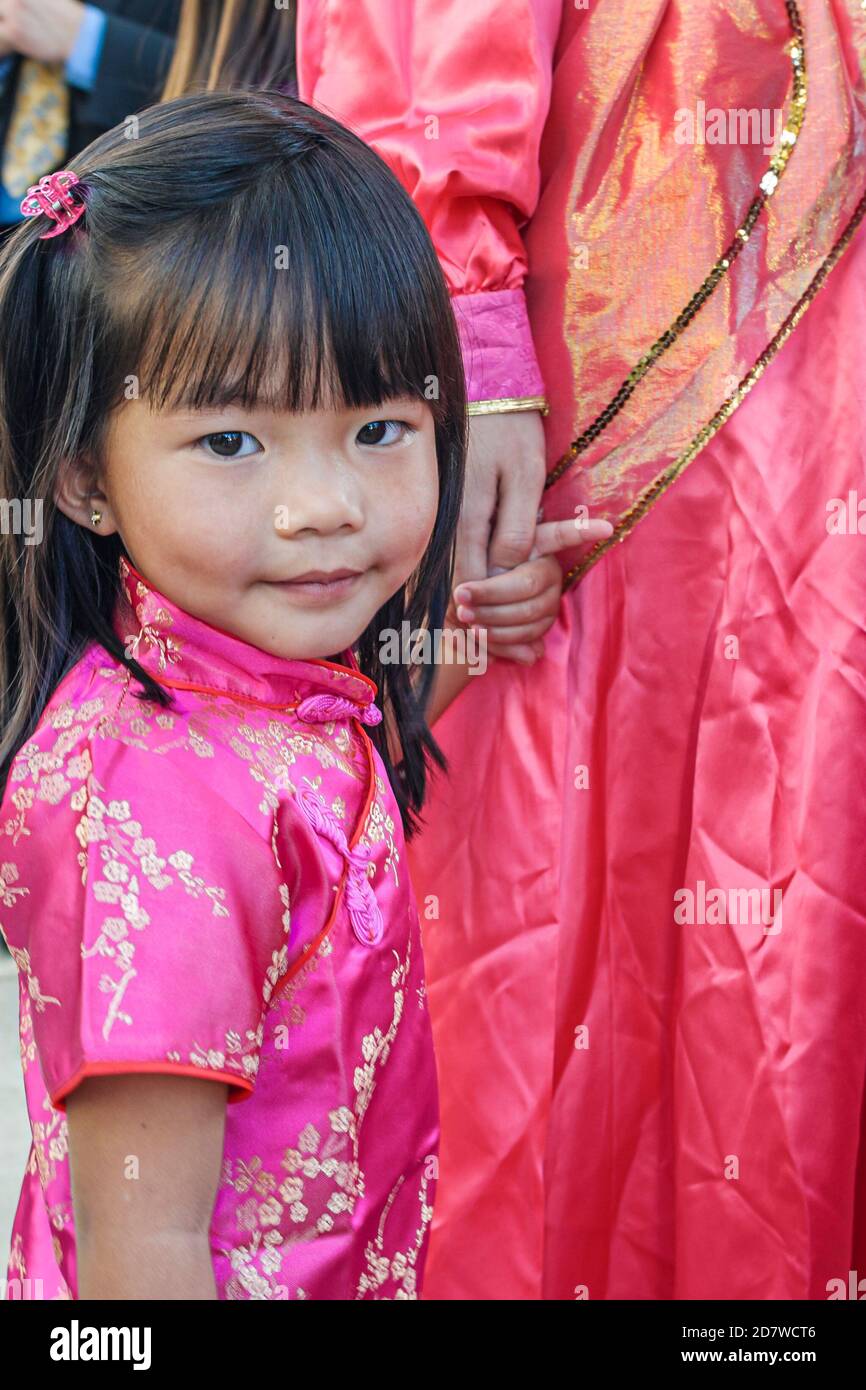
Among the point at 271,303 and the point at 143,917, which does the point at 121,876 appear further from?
the point at 271,303

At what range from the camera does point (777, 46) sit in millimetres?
1020

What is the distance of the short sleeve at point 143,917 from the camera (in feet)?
2.29

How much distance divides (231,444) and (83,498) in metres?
0.10

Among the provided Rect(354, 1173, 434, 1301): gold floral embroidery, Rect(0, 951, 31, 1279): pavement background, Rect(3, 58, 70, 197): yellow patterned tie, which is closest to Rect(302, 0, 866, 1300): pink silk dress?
Rect(354, 1173, 434, 1301): gold floral embroidery

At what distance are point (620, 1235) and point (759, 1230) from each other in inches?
4.8

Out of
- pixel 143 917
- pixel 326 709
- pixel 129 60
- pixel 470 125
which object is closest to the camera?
pixel 143 917

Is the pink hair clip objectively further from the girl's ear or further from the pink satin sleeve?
the pink satin sleeve

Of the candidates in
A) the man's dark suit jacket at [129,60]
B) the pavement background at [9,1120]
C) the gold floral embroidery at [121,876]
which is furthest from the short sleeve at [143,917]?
the man's dark suit jacket at [129,60]

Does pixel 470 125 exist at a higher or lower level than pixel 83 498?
higher

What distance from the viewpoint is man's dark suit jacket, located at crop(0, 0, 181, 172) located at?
1.81 meters

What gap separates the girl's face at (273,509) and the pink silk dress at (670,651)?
0.91ft

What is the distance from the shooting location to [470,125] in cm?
102

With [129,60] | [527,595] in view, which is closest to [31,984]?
[527,595]
